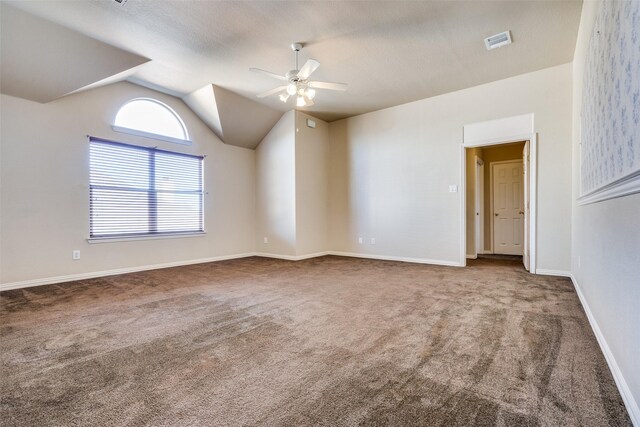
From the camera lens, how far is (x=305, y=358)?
188cm

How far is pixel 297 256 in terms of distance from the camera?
5.89m

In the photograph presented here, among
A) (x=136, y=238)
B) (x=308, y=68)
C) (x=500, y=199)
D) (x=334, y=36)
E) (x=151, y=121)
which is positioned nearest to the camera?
(x=308, y=68)

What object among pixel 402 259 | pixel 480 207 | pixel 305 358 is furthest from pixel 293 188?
pixel 305 358

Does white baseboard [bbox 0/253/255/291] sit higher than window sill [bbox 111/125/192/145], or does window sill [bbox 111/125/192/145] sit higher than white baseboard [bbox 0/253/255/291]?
window sill [bbox 111/125/192/145]

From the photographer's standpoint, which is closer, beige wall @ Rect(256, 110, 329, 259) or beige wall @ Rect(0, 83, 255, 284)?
beige wall @ Rect(0, 83, 255, 284)

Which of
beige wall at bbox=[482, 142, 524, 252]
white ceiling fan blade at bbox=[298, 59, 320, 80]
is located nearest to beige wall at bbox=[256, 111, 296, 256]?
white ceiling fan blade at bbox=[298, 59, 320, 80]

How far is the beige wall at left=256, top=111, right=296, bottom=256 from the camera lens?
19.5 ft

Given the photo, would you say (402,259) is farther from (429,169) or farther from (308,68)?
(308,68)

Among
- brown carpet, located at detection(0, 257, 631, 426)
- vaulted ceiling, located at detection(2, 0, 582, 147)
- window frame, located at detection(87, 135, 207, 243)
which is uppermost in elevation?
vaulted ceiling, located at detection(2, 0, 582, 147)

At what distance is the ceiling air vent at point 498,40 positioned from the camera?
3388 mm

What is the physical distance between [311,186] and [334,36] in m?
3.25

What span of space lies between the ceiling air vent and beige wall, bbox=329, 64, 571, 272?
3.89 ft

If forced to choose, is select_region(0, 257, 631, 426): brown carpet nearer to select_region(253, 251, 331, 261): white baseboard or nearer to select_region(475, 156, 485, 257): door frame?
select_region(253, 251, 331, 261): white baseboard

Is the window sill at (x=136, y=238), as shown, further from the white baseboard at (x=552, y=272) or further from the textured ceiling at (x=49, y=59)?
the white baseboard at (x=552, y=272)
